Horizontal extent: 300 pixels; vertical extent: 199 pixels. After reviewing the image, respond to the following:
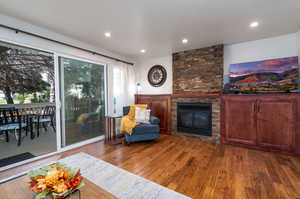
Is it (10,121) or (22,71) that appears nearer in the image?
(10,121)

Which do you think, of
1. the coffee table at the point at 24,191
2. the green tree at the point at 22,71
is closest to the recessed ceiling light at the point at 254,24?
the coffee table at the point at 24,191

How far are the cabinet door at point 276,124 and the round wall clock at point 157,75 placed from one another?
2.64 metres

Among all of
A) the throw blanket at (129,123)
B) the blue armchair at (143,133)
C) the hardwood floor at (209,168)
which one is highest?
the throw blanket at (129,123)

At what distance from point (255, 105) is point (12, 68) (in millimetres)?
6608

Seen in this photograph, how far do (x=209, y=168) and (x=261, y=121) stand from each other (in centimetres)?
174

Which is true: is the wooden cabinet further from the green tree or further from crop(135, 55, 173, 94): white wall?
the green tree

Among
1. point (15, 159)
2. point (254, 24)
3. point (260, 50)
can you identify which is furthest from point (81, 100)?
point (260, 50)

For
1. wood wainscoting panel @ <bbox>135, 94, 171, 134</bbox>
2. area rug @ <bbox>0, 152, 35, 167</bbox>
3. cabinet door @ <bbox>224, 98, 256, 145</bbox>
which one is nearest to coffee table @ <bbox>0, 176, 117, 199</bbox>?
area rug @ <bbox>0, 152, 35, 167</bbox>

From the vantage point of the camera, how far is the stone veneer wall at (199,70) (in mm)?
3376

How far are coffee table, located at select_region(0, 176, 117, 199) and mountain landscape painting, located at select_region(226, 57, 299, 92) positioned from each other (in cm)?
339

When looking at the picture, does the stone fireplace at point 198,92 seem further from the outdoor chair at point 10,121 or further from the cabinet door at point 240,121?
the outdoor chair at point 10,121

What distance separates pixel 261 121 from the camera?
2795 mm

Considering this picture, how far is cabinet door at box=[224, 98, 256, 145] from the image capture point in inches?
113

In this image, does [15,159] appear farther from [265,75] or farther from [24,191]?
[265,75]
